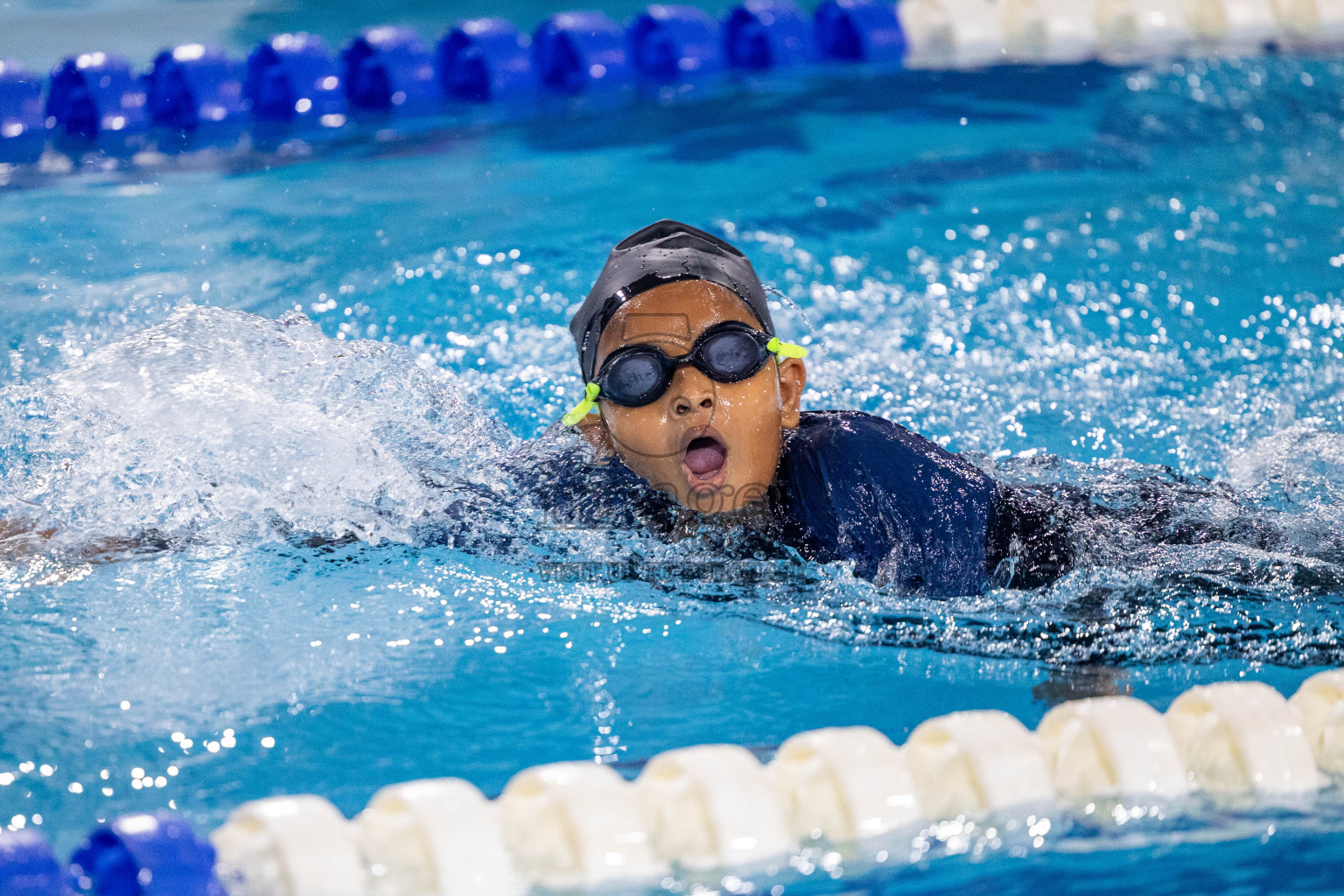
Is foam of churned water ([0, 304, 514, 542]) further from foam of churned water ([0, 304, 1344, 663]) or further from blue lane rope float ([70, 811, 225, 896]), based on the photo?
blue lane rope float ([70, 811, 225, 896])

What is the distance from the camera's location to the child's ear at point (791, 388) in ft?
8.93

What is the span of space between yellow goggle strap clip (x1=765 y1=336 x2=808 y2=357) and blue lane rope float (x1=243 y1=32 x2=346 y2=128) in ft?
11.6

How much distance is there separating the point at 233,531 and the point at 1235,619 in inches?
78.4

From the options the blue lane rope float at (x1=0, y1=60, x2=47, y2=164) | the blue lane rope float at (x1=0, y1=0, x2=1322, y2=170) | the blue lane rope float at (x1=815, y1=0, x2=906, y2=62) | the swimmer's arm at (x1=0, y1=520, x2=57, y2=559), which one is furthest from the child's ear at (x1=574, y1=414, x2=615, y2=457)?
the blue lane rope float at (x1=815, y1=0, x2=906, y2=62)

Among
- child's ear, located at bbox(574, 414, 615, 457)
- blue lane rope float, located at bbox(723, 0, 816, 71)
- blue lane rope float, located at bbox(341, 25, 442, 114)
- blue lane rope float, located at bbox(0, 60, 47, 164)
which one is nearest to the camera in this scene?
child's ear, located at bbox(574, 414, 615, 457)

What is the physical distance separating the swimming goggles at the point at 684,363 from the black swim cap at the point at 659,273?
0.14 metres

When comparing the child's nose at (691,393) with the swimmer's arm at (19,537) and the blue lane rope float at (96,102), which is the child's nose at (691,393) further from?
the blue lane rope float at (96,102)

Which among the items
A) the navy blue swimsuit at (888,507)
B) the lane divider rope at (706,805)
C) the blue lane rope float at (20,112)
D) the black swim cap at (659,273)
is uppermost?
the blue lane rope float at (20,112)

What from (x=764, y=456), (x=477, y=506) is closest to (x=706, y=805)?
(x=764, y=456)

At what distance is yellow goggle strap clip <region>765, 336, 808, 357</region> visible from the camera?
2.60 meters

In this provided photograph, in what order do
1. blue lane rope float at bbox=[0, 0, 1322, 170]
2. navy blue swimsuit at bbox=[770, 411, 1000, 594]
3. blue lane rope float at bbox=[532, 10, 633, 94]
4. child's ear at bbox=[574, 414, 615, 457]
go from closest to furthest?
navy blue swimsuit at bbox=[770, 411, 1000, 594] → child's ear at bbox=[574, 414, 615, 457] → blue lane rope float at bbox=[0, 0, 1322, 170] → blue lane rope float at bbox=[532, 10, 633, 94]

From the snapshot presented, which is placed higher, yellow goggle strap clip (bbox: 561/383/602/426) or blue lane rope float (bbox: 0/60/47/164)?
blue lane rope float (bbox: 0/60/47/164)

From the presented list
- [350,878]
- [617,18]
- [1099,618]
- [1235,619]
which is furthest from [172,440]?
[617,18]

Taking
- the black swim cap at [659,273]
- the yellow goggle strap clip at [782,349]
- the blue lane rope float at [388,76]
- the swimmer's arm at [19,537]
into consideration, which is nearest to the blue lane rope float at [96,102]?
the blue lane rope float at [388,76]
